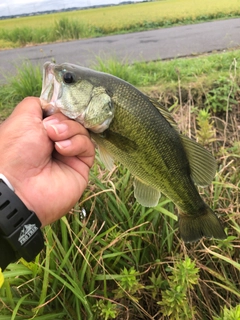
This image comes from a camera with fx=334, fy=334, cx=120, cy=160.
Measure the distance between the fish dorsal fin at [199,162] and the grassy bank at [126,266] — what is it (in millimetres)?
413

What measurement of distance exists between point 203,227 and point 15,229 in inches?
39.7

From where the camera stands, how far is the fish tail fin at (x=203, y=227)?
5.94 ft

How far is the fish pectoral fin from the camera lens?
1775 mm

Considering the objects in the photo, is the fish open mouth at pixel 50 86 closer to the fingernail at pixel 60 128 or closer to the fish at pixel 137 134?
the fish at pixel 137 134

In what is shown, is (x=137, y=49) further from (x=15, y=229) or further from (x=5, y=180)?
(x=15, y=229)

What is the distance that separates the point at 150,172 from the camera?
65.6 inches

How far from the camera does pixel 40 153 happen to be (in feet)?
4.96

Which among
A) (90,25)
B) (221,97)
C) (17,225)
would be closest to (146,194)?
(17,225)

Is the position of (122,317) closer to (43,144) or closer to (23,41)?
(43,144)

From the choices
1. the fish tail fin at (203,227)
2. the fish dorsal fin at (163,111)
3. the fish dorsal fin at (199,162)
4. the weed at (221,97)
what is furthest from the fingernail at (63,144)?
the weed at (221,97)

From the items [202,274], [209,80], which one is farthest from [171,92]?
[202,274]

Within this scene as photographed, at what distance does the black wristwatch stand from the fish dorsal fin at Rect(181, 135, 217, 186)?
2.63 feet

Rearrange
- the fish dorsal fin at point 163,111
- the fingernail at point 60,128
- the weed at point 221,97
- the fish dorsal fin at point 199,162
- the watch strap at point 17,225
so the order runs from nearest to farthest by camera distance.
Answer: the watch strap at point 17,225, the fingernail at point 60,128, the fish dorsal fin at point 163,111, the fish dorsal fin at point 199,162, the weed at point 221,97

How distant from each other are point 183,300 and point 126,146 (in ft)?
3.09
